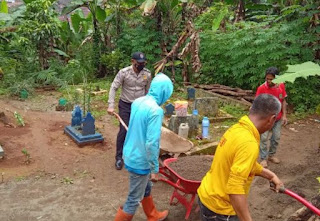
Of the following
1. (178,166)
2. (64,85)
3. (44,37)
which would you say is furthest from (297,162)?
(44,37)

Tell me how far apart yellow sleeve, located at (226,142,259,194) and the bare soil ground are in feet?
7.36

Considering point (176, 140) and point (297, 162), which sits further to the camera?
point (297, 162)

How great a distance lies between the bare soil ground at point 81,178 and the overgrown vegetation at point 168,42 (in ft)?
8.30

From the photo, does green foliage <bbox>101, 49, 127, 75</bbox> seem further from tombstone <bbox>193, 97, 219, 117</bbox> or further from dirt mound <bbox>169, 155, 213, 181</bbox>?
dirt mound <bbox>169, 155, 213, 181</bbox>

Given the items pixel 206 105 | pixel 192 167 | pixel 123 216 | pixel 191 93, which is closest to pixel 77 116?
pixel 206 105

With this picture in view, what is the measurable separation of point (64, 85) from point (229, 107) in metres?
5.42

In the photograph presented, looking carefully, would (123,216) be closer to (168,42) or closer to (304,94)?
(304,94)

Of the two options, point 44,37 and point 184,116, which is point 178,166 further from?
point 44,37

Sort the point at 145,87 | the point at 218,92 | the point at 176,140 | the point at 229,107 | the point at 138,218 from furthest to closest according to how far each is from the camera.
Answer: the point at 218,92 < the point at 229,107 < the point at 145,87 < the point at 176,140 < the point at 138,218

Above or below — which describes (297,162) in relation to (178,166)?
below

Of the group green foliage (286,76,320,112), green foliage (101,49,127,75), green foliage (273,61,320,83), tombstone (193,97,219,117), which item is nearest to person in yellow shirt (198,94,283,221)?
green foliage (273,61,320,83)

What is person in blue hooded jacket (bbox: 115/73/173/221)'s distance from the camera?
3.46 meters

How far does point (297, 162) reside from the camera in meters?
6.37

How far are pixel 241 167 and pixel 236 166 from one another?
0.12 feet
